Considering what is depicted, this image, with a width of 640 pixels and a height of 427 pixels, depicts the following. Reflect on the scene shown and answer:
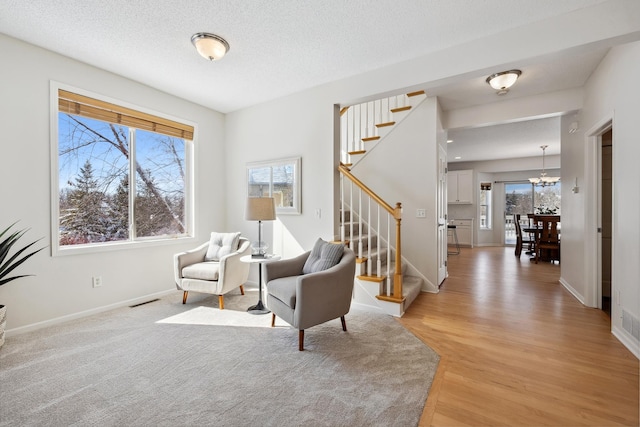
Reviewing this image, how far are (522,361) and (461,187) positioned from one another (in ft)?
25.0

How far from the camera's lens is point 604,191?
12.2 ft

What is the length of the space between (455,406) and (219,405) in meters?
1.39

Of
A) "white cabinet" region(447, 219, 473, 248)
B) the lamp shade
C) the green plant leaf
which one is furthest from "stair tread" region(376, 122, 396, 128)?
"white cabinet" region(447, 219, 473, 248)

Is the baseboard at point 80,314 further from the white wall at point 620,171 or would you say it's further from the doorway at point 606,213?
the doorway at point 606,213

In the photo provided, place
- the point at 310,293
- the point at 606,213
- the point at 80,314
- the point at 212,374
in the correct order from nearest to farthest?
1. the point at 212,374
2. the point at 310,293
3. the point at 80,314
4. the point at 606,213

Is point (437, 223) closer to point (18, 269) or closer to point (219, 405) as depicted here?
point (219, 405)

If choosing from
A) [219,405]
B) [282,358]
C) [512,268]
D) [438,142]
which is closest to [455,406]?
[282,358]

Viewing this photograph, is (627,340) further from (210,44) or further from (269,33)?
(210,44)

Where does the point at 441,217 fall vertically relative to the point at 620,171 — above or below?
below

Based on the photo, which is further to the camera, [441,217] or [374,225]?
[374,225]

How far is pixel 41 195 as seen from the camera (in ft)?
9.21

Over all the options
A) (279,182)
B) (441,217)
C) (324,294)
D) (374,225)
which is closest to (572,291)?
(441,217)

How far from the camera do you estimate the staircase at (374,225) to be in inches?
128

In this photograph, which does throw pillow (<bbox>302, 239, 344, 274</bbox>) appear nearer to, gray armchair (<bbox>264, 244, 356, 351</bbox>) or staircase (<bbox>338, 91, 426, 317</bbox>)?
gray armchair (<bbox>264, 244, 356, 351</bbox>)
